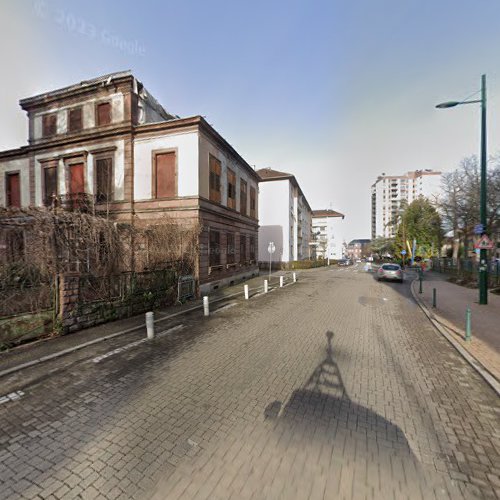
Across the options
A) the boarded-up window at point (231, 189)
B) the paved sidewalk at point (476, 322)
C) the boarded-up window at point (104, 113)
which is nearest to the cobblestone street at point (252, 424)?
the paved sidewalk at point (476, 322)

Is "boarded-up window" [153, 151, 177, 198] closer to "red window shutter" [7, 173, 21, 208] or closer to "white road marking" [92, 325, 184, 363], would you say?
"white road marking" [92, 325, 184, 363]

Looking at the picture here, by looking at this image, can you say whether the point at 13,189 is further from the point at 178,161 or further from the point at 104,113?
the point at 178,161

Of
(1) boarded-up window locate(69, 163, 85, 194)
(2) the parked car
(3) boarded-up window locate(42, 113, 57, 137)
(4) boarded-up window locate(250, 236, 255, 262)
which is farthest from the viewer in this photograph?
(4) boarded-up window locate(250, 236, 255, 262)

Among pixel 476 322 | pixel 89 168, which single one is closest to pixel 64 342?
pixel 476 322

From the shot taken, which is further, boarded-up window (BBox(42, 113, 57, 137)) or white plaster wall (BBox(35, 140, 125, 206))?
boarded-up window (BBox(42, 113, 57, 137))

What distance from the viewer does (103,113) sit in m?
16.0

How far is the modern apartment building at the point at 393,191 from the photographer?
97.3 meters

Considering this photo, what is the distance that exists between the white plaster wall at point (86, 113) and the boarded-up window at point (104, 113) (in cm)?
30

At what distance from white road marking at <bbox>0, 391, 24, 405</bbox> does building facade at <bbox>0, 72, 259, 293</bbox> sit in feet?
30.7

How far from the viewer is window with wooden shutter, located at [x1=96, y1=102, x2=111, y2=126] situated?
1589 centimetres

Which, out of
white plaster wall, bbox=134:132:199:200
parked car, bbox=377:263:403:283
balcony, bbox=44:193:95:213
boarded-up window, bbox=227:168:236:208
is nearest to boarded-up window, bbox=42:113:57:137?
balcony, bbox=44:193:95:213

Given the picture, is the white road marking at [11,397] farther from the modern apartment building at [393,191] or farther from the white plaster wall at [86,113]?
the modern apartment building at [393,191]

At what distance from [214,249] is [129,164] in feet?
24.0

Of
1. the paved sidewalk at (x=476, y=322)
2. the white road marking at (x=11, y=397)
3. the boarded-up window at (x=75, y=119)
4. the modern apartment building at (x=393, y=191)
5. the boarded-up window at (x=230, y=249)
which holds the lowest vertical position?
the paved sidewalk at (x=476, y=322)
